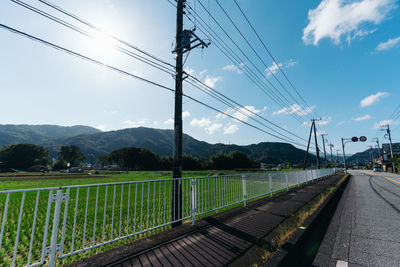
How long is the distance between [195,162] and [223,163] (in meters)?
12.1

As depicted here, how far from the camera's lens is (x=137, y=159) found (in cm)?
7762

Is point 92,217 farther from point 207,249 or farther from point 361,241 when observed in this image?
point 361,241

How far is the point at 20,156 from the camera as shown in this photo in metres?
77.6

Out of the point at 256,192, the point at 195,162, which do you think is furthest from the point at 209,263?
the point at 195,162

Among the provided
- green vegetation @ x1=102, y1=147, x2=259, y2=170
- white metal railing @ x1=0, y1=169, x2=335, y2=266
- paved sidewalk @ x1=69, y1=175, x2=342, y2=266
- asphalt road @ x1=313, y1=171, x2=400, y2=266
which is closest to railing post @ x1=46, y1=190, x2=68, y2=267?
white metal railing @ x1=0, y1=169, x2=335, y2=266

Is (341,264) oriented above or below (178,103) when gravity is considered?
below

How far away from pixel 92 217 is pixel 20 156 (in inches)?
4218

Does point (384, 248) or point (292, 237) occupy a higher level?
point (292, 237)

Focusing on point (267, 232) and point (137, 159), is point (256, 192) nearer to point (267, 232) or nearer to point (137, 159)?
point (267, 232)

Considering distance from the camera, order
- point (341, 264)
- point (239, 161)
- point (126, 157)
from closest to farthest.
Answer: point (341, 264)
point (239, 161)
point (126, 157)

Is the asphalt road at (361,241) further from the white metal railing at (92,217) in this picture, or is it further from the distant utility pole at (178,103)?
the distant utility pole at (178,103)

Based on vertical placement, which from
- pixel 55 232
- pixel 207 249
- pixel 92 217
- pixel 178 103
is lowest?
pixel 92 217

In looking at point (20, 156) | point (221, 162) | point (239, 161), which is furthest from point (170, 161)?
point (20, 156)

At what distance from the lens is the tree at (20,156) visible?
75.8m
